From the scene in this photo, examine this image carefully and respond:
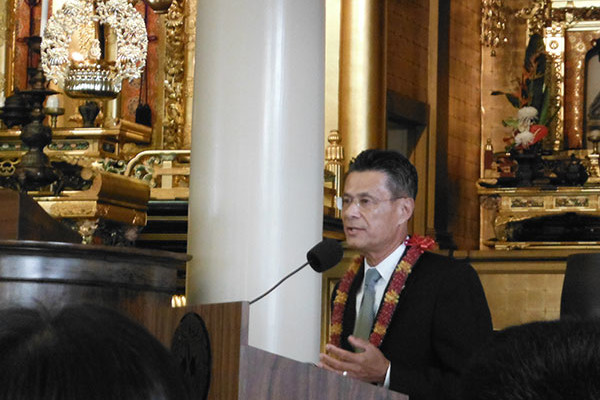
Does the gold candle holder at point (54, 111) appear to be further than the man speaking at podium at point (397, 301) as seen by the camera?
Yes

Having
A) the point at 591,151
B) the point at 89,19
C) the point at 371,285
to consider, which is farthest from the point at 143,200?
the point at 591,151

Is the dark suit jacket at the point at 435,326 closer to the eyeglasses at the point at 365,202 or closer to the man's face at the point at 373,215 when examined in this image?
the man's face at the point at 373,215

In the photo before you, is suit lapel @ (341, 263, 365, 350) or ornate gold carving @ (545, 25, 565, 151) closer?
suit lapel @ (341, 263, 365, 350)

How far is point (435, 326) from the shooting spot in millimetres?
3219

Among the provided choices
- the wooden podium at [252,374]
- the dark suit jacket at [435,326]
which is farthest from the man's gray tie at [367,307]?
the wooden podium at [252,374]

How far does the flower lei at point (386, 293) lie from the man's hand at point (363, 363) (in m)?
0.23

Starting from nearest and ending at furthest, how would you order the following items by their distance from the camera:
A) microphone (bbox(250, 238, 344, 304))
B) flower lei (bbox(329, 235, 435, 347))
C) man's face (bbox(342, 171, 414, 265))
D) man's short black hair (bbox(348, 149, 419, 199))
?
microphone (bbox(250, 238, 344, 304)) → flower lei (bbox(329, 235, 435, 347)) → man's face (bbox(342, 171, 414, 265)) → man's short black hair (bbox(348, 149, 419, 199))

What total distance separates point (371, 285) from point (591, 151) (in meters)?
9.68

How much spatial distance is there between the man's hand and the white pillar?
15.5 inches

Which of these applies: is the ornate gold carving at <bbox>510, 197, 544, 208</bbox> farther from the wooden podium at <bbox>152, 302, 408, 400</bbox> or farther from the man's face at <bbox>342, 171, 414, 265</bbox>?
the wooden podium at <bbox>152, 302, 408, 400</bbox>

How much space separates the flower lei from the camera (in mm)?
3299

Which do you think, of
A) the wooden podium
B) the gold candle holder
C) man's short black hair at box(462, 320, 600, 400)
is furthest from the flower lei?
the gold candle holder

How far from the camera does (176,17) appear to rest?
11812 millimetres

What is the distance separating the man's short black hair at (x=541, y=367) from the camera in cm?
75
